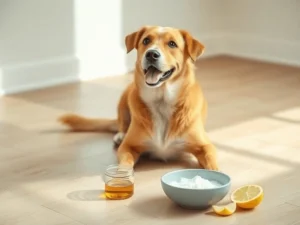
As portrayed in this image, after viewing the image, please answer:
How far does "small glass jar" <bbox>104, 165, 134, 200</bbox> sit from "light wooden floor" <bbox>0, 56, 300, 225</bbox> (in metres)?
0.04

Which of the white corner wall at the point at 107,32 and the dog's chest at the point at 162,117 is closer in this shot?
the dog's chest at the point at 162,117

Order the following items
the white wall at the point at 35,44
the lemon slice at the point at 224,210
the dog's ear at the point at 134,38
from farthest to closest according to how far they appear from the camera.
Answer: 1. the white wall at the point at 35,44
2. the dog's ear at the point at 134,38
3. the lemon slice at the point at 224,210

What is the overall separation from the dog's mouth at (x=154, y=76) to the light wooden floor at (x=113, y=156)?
1.25ft

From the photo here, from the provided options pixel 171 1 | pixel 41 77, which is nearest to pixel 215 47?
pixel 171 1

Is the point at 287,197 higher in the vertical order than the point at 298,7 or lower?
lower

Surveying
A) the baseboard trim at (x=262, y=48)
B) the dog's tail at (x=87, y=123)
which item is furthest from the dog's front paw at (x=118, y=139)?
the baseboard trim at (x=262, y=48)

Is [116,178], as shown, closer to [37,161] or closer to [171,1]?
[37,161]

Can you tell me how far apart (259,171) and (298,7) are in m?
2.43

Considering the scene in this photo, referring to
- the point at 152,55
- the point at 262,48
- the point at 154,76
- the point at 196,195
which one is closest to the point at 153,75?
the point at 154,76

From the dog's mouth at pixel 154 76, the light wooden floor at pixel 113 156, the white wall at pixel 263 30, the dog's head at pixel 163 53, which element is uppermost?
the dog's head at pixel 163 53

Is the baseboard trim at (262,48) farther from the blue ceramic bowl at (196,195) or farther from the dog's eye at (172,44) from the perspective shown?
the blue ceramic bowl at (196,195)

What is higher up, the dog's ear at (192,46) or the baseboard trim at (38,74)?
the dog's ear at (192,46)

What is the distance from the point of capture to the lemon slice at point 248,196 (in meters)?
2.54

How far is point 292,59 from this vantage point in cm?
521
